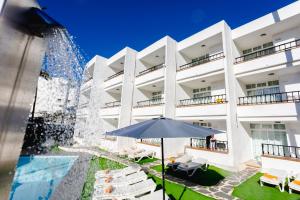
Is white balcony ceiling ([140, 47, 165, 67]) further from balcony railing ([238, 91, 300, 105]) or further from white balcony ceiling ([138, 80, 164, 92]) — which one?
balcony railing ([238, 91, 300, 105])

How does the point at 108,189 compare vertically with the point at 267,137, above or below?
below

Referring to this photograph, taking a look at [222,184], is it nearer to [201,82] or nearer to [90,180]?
[90,180]

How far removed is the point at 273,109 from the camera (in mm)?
11656

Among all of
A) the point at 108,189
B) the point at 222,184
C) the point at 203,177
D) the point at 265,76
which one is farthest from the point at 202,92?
the point at 108,189

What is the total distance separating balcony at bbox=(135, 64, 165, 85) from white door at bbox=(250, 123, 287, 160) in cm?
938

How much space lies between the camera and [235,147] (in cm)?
1225

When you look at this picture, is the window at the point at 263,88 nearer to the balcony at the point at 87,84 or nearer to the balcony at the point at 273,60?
the balcony at the point at 273,60

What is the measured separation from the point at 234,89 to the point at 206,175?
23.7 ft

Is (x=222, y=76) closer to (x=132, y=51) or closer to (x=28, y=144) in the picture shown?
(x=132, y=51)

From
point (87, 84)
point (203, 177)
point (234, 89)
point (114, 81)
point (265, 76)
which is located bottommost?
point (203, 177)

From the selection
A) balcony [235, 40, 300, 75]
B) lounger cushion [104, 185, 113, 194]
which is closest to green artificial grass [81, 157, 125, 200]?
lounger cushion [104, 185, 113, 194]

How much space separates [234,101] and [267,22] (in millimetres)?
6500

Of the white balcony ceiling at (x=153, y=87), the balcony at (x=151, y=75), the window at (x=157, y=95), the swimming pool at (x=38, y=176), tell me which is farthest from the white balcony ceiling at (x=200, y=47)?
the swimming pool at (x=38, y=176)

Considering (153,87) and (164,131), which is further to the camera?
(153,87)
